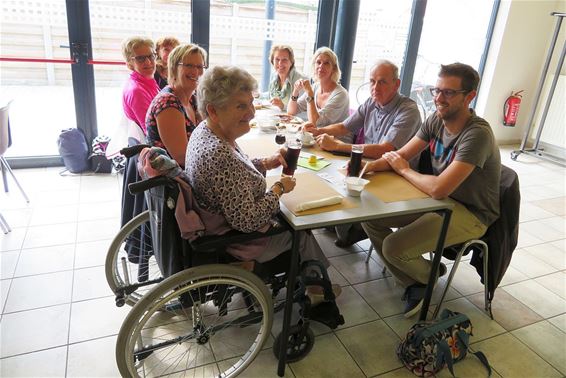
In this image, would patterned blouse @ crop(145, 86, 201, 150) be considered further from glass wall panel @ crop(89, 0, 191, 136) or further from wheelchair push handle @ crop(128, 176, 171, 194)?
glass wall panel @ crop(89, 0, 191, 136)

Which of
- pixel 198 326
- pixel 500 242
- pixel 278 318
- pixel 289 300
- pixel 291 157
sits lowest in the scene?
pixel 278 318

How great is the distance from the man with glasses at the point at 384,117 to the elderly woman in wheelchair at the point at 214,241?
722 mm

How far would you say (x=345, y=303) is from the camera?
6.96 ft

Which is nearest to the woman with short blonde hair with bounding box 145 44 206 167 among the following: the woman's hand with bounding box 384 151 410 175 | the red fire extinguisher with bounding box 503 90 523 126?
Result: the woman's hand with bounding box 384 151 410 175

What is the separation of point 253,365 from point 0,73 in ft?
10.9

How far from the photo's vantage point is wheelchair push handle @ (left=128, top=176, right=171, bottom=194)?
50.6 inches

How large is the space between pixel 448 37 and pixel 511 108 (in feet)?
3.99

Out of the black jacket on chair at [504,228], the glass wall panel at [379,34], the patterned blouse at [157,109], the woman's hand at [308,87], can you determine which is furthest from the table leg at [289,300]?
the glass wall panel at [379,34]

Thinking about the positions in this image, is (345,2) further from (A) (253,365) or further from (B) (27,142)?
(A) (253,365)

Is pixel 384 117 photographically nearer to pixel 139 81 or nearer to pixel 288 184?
pixel 288 184

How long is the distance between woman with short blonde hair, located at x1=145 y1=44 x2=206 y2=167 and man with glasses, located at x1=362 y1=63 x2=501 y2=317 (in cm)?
88

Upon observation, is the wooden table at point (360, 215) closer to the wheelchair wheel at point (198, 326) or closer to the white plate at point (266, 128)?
the wheelchair wheel at point (198, 326)

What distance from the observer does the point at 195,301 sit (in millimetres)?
1481

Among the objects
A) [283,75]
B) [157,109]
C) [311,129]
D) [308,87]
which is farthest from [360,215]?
[283,75]
